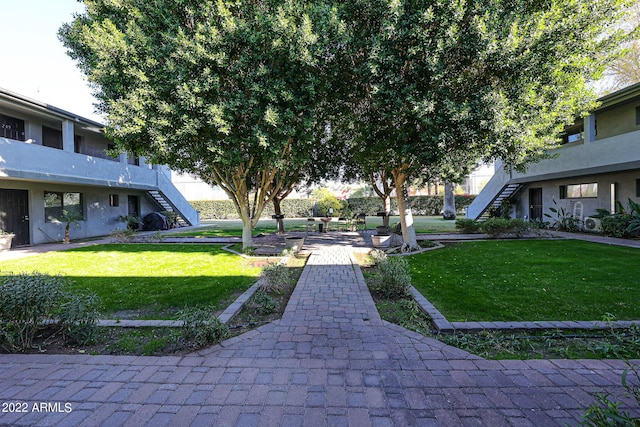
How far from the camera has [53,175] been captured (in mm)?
11992

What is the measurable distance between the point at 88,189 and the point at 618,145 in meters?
23.9

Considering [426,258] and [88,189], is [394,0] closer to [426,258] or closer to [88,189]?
[426,258]

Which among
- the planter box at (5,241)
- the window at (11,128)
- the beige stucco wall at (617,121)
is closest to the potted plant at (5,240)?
the planter box at (5,241)

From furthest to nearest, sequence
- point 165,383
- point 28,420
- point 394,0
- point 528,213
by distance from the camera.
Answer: point 528,213 → point 394,0 → point 165,383 → point 28,420

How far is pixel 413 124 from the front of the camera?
7.98 m

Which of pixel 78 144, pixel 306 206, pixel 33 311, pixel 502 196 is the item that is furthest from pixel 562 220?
pixel 78 144

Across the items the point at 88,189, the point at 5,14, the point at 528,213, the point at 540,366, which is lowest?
the point at 540,366

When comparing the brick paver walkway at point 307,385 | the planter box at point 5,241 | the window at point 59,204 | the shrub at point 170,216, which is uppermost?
the window at point 59,204

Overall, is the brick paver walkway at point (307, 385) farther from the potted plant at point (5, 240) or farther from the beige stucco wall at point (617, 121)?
the beige stucco wall at point (617, 121)

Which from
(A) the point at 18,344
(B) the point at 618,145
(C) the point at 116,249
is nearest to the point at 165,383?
(A) the point at 18,344

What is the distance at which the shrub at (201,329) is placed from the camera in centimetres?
352

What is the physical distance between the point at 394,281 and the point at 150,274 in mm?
5705

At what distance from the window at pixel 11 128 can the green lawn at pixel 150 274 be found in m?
6.17

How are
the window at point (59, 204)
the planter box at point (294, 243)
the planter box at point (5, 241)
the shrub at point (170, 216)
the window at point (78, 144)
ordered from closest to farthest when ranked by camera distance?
the planter box at point (294, 243)
the planter box at point (5, 241)
the window at point (59, 204)
the window at point (78, 144)
the shrub at point (170, 216)
